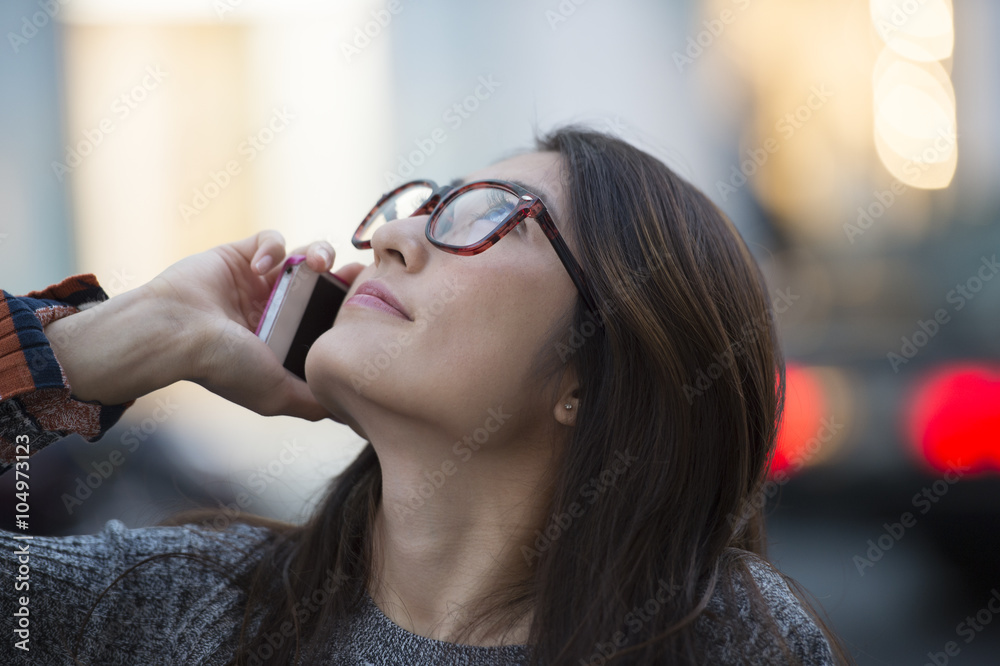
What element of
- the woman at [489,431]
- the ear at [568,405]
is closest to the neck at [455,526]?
the woman at [489,431]

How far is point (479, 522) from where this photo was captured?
1896mm

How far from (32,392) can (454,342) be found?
0.92 m

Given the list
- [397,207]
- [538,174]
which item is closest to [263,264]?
[397,207]

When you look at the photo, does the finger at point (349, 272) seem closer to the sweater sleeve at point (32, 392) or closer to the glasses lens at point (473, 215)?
the glasses lens at point (473, 215)

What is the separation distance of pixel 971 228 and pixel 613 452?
4.99 metres

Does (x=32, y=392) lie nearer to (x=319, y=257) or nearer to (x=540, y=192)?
(x=319, y=257)

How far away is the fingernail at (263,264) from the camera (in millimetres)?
2205

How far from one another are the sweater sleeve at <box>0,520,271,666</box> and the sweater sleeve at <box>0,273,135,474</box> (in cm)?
25

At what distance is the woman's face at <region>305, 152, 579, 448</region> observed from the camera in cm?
176

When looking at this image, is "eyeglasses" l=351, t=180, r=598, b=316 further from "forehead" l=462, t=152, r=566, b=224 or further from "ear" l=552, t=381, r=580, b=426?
"ear" l=552, t=381, r=580, b=426

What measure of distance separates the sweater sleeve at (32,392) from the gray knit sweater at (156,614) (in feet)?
0.82

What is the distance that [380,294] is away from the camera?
190cm

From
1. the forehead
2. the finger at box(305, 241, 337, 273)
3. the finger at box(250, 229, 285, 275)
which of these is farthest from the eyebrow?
the finger at box(250, 229, 285, 275)

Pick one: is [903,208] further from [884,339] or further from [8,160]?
[8,160]
